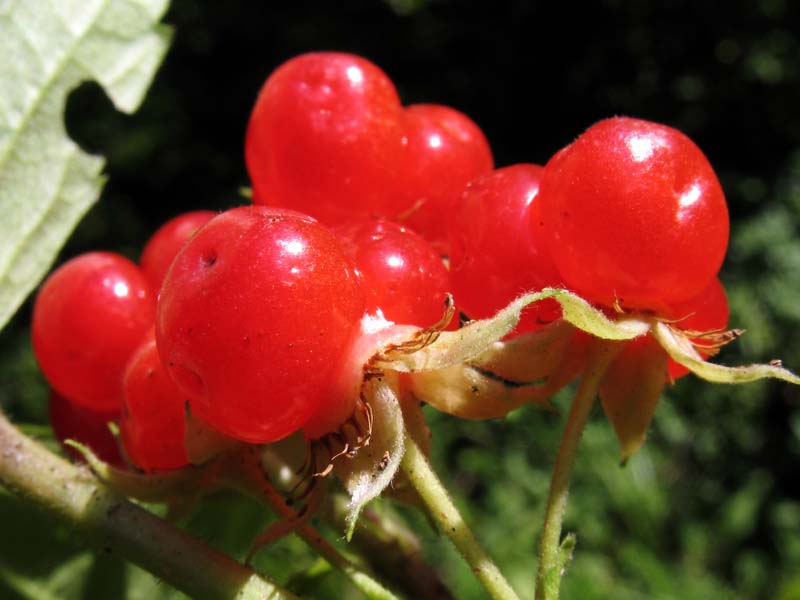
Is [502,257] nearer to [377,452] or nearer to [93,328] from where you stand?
[377,452]

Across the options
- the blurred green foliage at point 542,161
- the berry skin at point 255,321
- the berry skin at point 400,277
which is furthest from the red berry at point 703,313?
the blurred green foliage at point 542,161

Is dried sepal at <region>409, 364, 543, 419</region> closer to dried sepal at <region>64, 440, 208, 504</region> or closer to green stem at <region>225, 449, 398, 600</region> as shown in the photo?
green stem at <region>225, 449, 398, 600</region>

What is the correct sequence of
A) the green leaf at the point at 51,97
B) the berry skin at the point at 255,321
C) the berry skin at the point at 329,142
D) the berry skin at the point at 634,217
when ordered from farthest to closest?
the green leaf at the point at 51,97 < the berry skin at the point at 329,142 < the berry skin at the point at 634,217 < the berry skin at the point at 255,321

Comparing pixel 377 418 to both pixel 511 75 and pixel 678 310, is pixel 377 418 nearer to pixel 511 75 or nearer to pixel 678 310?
pixel 678 310

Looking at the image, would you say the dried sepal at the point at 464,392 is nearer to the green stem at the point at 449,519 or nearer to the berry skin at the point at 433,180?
the green stem at the point at 449,519

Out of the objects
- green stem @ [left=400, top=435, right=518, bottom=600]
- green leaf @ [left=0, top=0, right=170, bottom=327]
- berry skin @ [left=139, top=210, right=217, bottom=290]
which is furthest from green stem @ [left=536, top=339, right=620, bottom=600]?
green leaf @ [left=0, top=0, right=170, bottom=327]
